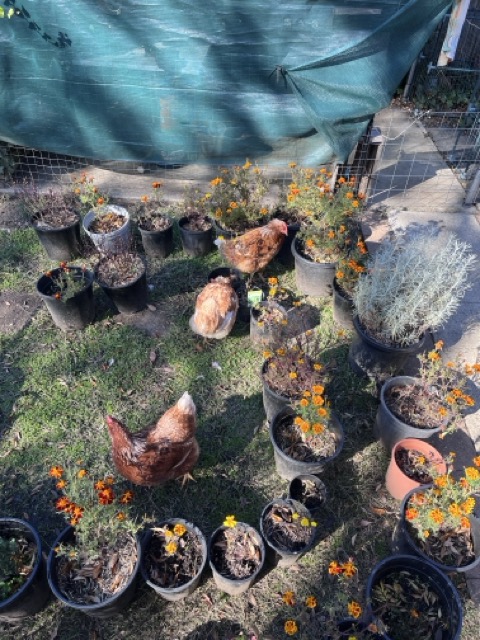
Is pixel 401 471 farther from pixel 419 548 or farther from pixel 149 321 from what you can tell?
pixel 149 321

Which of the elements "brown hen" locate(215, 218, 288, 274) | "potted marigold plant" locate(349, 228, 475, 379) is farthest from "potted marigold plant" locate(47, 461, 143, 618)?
"brown hen" locate(215, 218, 288, 274)

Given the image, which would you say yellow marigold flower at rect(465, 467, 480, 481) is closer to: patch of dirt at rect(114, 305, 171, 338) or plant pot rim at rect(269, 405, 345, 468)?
plant pot rim at rect(269, 405, 345, 468)

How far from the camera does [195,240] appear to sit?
4832 millimetres

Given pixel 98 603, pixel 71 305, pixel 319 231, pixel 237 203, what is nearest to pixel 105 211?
pixel 71 305

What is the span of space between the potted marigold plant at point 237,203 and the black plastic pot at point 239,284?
1.69ft

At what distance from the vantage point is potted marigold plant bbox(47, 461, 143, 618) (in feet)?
7.93

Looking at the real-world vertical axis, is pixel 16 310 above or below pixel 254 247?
below

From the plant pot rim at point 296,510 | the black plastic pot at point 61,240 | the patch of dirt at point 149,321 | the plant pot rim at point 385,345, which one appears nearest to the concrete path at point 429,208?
the plant pot rim at point 385,345

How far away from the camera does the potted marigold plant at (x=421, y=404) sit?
3.00 meters

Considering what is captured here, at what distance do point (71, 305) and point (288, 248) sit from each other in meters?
2.30

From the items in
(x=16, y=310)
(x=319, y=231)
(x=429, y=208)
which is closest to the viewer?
(x=319, y=231)

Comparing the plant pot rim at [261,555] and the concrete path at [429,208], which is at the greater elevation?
the concrete path at [429,208]

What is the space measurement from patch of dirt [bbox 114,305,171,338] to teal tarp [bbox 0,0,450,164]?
206 centimetres

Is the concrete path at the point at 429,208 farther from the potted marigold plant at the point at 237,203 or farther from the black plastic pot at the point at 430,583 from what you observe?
the black plastic pot at the point at 430,583
